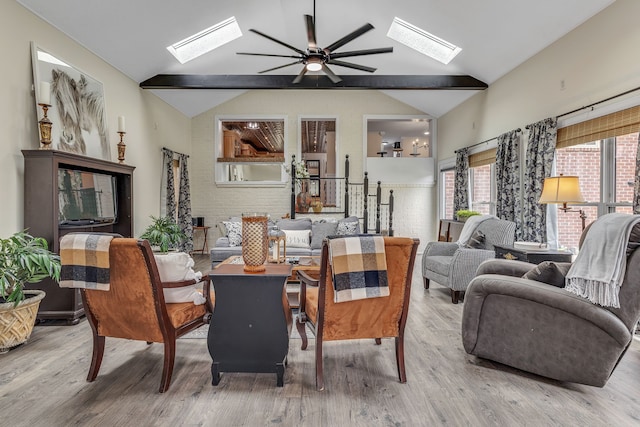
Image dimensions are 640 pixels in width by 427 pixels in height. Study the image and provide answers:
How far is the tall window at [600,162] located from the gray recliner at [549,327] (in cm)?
191

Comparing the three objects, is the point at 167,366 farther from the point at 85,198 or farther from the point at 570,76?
the point at 570,76

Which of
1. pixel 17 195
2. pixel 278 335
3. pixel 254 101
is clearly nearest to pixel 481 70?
pixel 254 101

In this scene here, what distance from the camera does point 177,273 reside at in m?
2.28

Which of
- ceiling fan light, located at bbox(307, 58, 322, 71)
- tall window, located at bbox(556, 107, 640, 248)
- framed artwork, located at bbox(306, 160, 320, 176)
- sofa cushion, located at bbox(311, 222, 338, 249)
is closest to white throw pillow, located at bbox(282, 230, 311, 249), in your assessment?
sofa cushion, located at bbox(311, 222, 338, 249)

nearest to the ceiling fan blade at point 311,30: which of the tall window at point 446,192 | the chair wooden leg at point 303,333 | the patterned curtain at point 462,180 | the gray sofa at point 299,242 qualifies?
the gray sofa at point 299,242

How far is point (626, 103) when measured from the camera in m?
3.27

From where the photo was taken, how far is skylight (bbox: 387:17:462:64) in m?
5.31

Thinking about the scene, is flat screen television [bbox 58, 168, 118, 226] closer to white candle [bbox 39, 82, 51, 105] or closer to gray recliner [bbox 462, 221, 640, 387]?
white candle [bbox 39, 82, 51, 105]

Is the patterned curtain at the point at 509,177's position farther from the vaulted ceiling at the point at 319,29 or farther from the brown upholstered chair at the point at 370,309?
the brown upholstered chair at the point at 370,309

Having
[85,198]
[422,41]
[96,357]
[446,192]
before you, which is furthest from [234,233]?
[446,192]

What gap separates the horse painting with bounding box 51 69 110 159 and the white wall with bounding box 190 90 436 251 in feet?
11.0

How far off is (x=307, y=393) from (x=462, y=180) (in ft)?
17.6

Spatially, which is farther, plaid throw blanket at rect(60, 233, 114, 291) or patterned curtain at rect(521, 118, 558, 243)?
patterned curtain at rect(521, 118, 558, 243)

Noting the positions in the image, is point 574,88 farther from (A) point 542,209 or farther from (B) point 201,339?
(B) point 201,339
